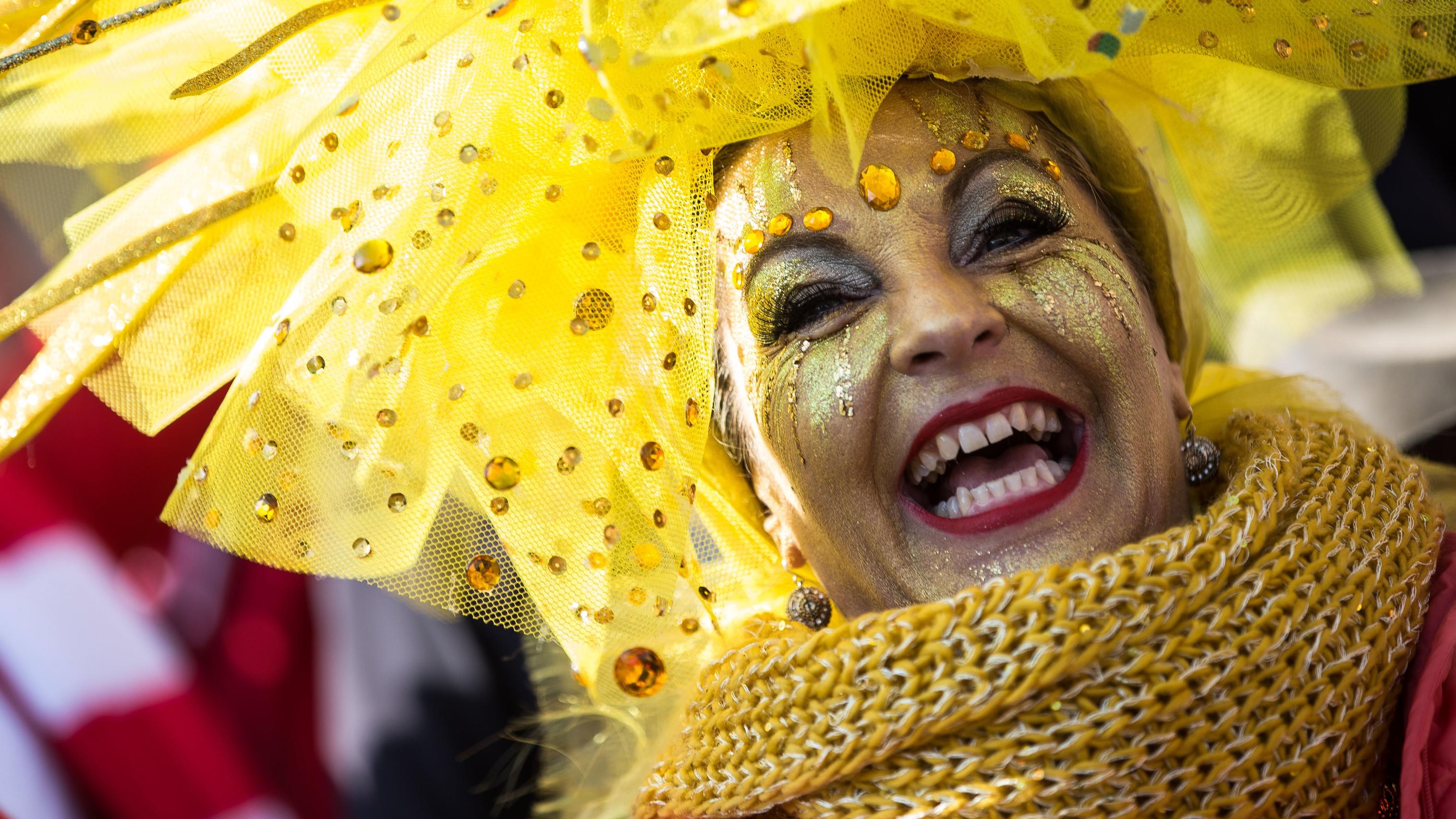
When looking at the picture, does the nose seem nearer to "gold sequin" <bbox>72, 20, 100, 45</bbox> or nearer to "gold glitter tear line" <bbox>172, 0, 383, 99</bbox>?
"gold glitter tear line" <bbox>172, 0, 383, 99</bbox>

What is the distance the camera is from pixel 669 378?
1.35 m

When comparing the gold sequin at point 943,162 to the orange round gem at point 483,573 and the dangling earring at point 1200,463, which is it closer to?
the dangling earring at point 1200,463

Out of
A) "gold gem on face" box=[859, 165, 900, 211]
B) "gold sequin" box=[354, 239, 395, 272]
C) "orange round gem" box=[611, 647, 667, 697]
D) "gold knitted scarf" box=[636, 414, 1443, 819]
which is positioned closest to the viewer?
"gold knitted scarf" box=[636, 414, 1443, 819]

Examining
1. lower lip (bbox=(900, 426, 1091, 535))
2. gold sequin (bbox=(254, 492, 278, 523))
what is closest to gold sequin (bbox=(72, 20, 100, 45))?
gold sequin (bbox=(254, 492, 278, 523))

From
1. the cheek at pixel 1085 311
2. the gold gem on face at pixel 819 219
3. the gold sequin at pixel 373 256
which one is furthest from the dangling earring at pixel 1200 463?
the gold sequin at pixel 373 256

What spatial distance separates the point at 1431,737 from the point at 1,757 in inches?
98.6

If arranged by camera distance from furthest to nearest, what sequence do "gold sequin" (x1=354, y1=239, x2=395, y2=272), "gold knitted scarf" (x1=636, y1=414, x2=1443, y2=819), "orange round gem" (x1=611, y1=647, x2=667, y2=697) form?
1. "orange round gem" (x1=611, y1=647, x2=667, y2=697)
2. "gold sequin" (x1=354, y1=239, x2=395, y2=272)
3. "gold knitted scarf" (x1=636, y1=414, x2=1443, y2=819)

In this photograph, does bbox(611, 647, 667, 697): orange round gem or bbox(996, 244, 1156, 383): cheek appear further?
bbox(611, 647, 667, 697): orange round gem

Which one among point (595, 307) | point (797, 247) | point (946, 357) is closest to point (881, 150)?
point (797, 247)

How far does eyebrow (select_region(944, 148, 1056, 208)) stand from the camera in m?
1.37

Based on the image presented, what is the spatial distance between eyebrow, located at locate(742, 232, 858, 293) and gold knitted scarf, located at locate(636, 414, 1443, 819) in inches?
18.2

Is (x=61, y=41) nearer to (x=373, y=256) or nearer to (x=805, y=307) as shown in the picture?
(x=373, y=256)

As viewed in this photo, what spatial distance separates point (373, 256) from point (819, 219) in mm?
545

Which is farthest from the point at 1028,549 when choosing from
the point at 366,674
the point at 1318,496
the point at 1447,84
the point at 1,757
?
the point at 1,757
